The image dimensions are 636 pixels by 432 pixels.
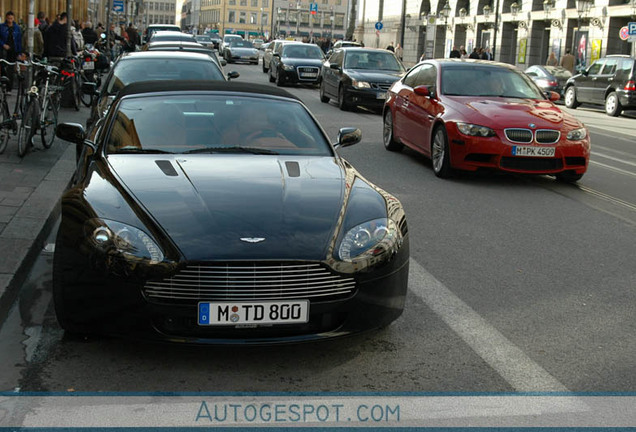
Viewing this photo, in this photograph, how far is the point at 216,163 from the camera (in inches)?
205

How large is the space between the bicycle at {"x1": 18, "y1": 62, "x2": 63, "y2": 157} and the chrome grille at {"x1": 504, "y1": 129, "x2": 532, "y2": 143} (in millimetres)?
5301

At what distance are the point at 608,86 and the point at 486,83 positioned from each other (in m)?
16.0

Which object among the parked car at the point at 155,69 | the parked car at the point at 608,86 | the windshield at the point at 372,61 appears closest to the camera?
the parked car at the point at 155,69

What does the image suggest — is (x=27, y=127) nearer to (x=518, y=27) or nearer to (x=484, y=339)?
(x=484, y=339)

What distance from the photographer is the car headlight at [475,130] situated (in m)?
10.3

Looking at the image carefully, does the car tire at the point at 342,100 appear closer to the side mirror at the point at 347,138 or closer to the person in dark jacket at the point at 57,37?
Answer: the person in dark jacket at the point at 57,37

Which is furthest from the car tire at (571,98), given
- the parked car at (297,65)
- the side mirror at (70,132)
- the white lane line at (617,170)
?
the side mirror at (70,132)

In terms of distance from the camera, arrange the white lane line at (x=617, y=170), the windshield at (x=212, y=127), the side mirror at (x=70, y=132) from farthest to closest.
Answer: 1. the white lane line at (x=617, y=170)
2. the side mirror at (x=70, y=132)
3. the windshield at (x=212, y=127)

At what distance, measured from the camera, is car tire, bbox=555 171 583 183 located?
35.1ft

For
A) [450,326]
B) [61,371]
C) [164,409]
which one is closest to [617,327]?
[450,326]

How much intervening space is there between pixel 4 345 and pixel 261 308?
137 centimetres

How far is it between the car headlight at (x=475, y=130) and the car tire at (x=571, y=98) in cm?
1921

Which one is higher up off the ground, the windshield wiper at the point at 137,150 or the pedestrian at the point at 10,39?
the pedestrian at the point at 10,39

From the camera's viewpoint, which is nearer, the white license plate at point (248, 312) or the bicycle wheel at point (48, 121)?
the white license plate at point (248, 312)
